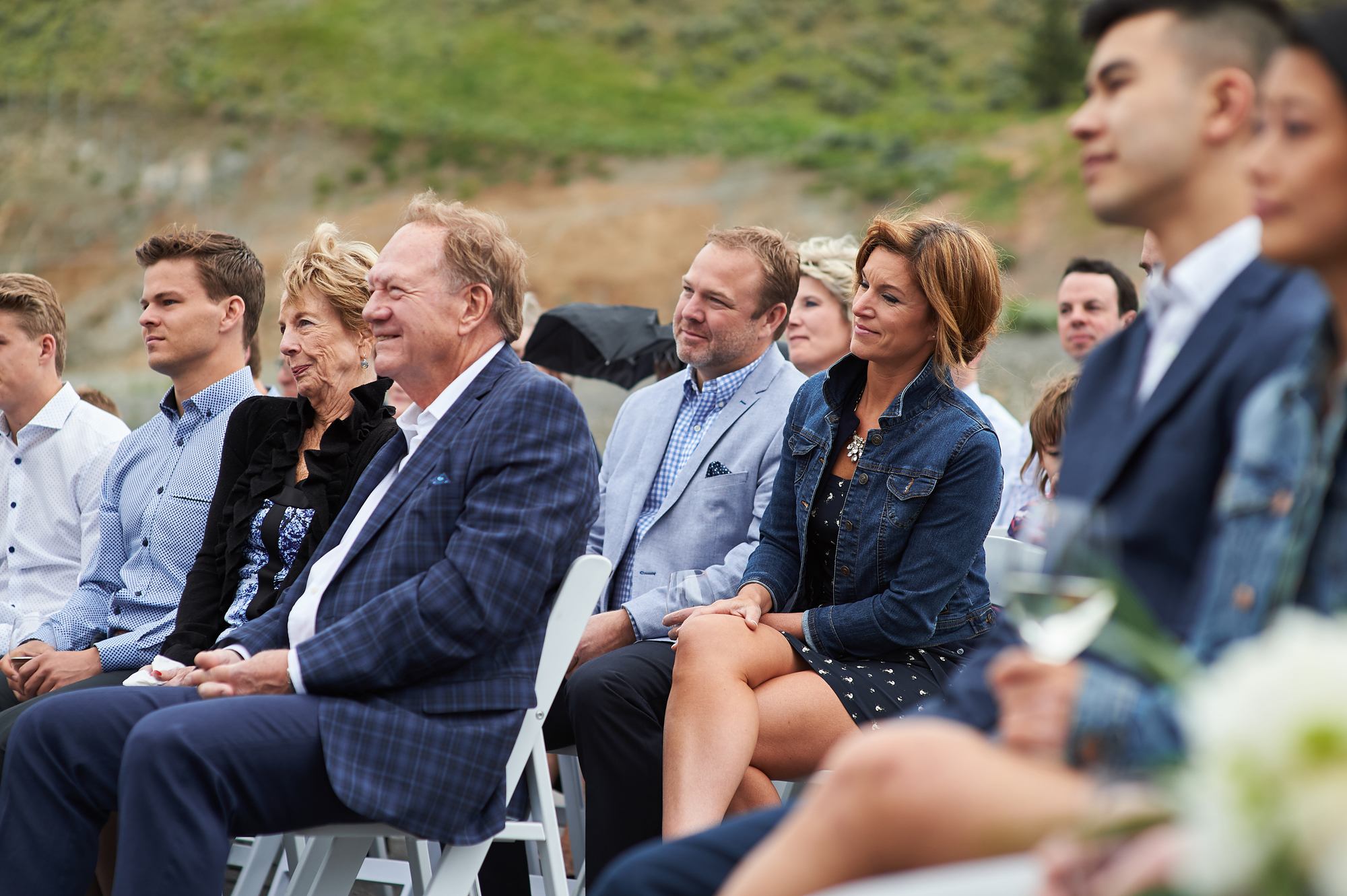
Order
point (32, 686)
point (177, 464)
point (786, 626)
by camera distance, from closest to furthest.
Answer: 1. point (786, 626)
2. point (32, 686)
3. point (177, 464)

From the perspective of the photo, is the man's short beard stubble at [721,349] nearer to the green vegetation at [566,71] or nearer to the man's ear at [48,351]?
the man's ear at [48,351]

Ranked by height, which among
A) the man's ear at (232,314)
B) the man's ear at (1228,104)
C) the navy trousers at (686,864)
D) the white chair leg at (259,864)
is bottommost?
the white chair leg at (259,864)

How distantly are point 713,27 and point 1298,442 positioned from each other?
49949 millimetres

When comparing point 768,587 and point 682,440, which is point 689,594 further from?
point 682,440

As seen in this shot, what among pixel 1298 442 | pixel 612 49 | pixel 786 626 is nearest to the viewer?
pixel 1298 442

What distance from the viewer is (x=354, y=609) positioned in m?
2.58

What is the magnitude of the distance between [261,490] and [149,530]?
560mm

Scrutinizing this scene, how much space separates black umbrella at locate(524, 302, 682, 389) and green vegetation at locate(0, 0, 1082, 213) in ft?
104

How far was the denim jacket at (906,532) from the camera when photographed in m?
2.95

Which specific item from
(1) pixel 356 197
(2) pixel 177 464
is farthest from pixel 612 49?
(2) pixel 177 464

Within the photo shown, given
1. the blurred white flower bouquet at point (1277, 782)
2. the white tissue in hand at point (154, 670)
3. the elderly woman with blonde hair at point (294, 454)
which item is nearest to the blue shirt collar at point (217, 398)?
the elderly woman with blonde hair at point (294, 454)

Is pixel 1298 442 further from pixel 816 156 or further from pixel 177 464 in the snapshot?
pixel 816 156

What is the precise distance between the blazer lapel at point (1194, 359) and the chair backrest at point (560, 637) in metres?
1.20

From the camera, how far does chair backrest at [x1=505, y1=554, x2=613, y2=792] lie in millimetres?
2559
